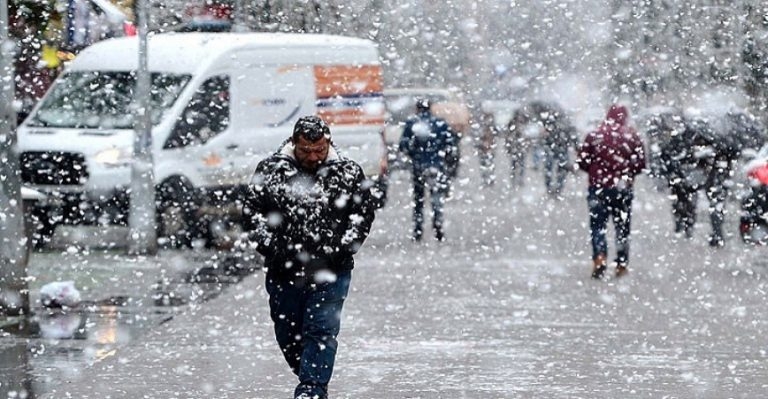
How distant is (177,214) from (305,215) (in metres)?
10.8

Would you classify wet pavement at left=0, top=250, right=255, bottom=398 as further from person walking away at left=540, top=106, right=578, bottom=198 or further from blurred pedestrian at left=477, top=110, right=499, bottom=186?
blurred pedestrian at left=477, top=110, right=499, bottom=186

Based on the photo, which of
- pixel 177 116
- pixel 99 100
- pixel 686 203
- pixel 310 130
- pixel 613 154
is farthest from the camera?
pixel 686 203

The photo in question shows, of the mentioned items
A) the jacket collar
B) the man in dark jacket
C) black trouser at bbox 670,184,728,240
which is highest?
the jacket collar

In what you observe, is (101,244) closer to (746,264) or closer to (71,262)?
(71,262)

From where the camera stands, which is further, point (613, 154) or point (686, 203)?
point (686, 203)

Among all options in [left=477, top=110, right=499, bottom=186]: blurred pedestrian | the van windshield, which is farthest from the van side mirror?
[left=477, top=110, right=499, bottom=186]: blurred pedestrian

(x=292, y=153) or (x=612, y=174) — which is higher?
(x=292, y=153)

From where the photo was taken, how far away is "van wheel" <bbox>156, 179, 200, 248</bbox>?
18.9 m

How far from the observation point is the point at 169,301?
1393 centimetres

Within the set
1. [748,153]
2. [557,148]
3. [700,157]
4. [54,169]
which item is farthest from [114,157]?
[557,148]

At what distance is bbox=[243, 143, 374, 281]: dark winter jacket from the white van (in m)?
10.4

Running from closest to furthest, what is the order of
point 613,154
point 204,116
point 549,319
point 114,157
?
point 549,319, point 613,154, point 114,157, point 204,116

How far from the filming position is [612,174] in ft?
52.2

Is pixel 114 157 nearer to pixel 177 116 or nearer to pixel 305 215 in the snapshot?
pixel 177 116
